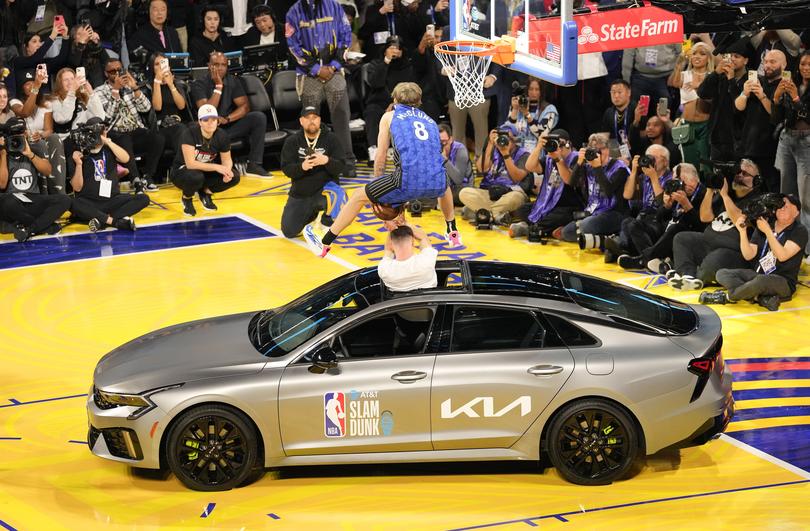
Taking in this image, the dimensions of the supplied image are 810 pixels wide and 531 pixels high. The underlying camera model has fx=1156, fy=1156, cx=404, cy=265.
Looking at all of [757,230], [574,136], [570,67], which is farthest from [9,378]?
[574,136]

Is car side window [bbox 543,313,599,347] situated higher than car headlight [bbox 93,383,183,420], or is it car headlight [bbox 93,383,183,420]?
car side window [bbox 543,313,599,347]

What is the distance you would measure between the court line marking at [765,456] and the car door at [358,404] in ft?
7.89

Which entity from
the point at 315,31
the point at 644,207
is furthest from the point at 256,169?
the point at 644,207

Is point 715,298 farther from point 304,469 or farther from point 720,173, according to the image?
point 304,469

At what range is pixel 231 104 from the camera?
61.4 ft

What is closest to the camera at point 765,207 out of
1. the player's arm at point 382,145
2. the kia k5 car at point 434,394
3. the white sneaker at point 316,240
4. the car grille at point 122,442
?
the player's arm at point 382,145

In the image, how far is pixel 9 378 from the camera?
1041 centimetres

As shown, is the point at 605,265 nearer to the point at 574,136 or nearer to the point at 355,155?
the point at 574,136

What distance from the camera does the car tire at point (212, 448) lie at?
778 cm

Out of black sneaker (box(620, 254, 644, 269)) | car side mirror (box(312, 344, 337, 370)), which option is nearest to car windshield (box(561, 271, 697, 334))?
car side mirror (box(312, 344, 337, 370))

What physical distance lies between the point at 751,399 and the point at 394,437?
340 centimetres

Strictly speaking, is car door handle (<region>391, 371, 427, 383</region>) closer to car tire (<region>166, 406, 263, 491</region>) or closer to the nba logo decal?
the nba logo decal

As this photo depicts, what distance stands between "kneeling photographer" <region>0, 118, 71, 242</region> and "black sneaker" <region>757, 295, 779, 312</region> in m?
9.17

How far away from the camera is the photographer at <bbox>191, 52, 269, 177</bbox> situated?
18.4 m
